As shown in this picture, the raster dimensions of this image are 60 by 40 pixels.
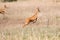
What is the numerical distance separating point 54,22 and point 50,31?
1.69 meters

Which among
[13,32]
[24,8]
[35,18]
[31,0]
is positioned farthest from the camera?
[31,0]

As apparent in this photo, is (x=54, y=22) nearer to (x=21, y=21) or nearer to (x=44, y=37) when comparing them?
(x=21, y=21)

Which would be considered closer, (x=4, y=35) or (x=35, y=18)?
(x=4, y=35)

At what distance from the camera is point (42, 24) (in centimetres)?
1023

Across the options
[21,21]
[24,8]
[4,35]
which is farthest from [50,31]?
[24,8]

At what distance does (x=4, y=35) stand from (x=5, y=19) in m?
3.03

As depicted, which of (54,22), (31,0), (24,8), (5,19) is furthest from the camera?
(31,0)

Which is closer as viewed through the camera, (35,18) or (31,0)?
(35,18)

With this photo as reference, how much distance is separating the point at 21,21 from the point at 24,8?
2.95 m

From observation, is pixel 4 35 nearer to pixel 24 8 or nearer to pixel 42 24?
pixel 42 24

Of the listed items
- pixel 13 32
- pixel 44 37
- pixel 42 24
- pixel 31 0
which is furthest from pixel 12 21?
pixel 31 0

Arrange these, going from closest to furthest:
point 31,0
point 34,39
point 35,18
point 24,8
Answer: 1. point 34,39
2. point 35,18
3. point 24,8
4. point 31,0

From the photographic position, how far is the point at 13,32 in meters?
8.90

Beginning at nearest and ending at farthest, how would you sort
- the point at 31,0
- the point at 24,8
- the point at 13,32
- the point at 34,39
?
the point at 34,39
the point at 13,32
the point at 24,8
the point at 31,0
